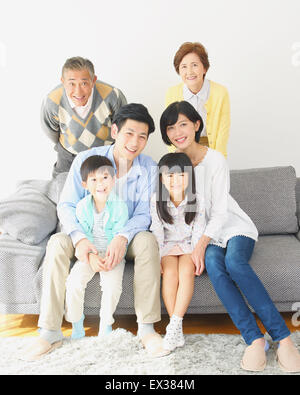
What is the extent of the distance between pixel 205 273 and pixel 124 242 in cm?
37

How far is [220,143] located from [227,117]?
156 mm

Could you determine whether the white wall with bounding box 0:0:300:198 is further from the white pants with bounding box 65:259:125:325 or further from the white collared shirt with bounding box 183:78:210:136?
the white pants with bounding box 65:259:125:325

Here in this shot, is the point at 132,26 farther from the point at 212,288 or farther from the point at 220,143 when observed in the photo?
the point at 212,288

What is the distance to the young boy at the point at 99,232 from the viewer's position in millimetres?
1899

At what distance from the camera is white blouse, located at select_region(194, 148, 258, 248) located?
1989 mm

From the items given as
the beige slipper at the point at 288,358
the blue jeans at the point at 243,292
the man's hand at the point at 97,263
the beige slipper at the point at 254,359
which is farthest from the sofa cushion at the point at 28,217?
the beige slipper at the point at 288,358

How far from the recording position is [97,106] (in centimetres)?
258

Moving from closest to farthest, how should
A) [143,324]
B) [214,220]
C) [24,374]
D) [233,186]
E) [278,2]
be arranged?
[24,374] → [143,324] → [214,220] → [233,186] → [278,2]

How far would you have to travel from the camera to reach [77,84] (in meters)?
2.46

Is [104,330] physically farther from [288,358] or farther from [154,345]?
[288,358]

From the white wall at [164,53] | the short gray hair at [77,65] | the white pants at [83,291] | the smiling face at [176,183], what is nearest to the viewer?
the white pants at [83,291]

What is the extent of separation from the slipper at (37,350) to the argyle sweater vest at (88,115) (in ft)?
3.84

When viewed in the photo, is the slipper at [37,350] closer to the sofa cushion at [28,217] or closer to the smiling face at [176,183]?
the sofa cushion at [28,217]

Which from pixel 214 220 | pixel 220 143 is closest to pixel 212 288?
pixel 214 220
